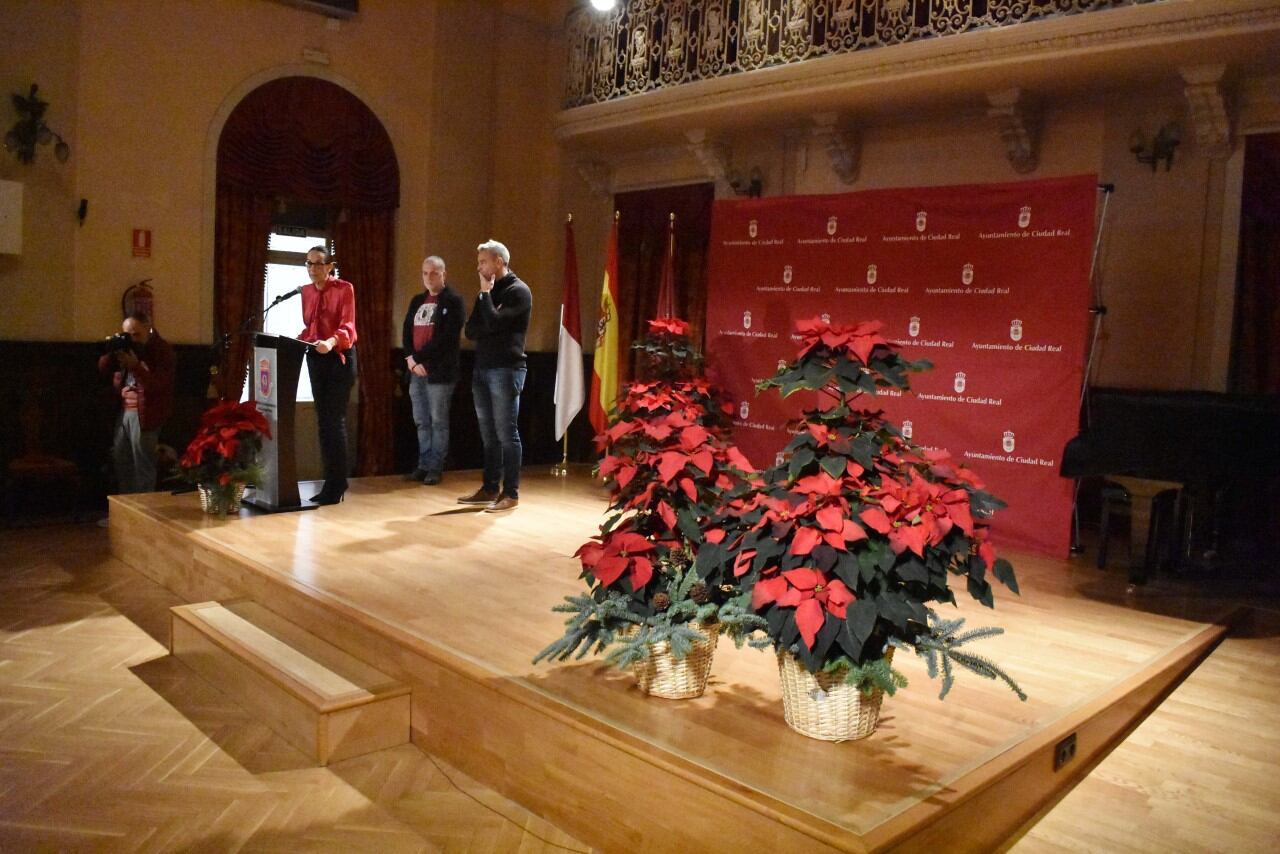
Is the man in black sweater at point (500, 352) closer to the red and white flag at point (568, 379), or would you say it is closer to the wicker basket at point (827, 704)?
the red and white flag at point (568, 379)

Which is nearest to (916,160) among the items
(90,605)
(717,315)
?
(717,315)

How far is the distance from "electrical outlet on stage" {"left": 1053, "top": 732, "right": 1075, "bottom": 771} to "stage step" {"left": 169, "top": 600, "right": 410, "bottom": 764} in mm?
1916

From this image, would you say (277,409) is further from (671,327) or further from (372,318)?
(372,318)

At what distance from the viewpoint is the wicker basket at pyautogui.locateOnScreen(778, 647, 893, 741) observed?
2.57m

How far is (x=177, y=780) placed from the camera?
2.98m

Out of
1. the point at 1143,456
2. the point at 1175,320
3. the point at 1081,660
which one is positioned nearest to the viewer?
A: the point at 1081,660

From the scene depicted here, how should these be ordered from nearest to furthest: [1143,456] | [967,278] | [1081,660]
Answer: [1081,660] → [1143,456] → [967,278]

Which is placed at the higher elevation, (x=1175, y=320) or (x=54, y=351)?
(x=1175, y=320)

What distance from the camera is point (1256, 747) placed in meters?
3.15

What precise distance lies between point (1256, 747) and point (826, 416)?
178cm

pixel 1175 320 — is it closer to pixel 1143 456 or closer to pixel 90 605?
pixel 1143 456

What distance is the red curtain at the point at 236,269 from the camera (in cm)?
699

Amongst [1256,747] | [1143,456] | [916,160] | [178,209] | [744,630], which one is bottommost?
[1256,747]

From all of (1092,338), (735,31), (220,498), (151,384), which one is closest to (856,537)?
(220,498)
